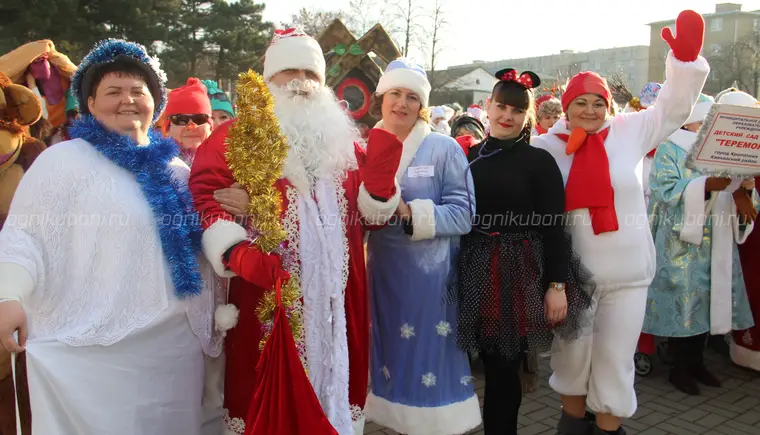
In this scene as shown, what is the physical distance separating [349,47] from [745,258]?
217 inches

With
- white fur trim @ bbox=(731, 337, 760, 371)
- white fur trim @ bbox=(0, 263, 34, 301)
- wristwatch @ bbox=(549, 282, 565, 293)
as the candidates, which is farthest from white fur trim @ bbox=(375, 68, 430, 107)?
white fur trim @ bbox=(731, 337, 760, 371)

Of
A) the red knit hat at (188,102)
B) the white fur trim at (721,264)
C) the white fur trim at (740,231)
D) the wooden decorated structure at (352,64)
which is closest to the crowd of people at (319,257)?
the red knit hat at (188,102)

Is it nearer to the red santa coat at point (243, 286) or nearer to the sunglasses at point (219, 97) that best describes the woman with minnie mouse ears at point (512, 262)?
the red santa coat at point (243, 286)

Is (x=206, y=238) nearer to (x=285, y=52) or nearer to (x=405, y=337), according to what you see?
(x=285, y=52)

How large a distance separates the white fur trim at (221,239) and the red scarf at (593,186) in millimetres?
1853

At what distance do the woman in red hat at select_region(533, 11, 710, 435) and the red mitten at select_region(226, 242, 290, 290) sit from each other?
1814 millimetres

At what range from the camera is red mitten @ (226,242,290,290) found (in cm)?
226

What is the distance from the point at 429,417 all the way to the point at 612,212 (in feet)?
4.81

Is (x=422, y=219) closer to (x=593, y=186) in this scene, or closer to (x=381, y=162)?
(x=381, y=162)

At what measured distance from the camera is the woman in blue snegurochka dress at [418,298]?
10.2 feet

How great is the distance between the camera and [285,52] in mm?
2686

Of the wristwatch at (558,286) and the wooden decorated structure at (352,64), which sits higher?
the wooden decorated structure at (352,64)

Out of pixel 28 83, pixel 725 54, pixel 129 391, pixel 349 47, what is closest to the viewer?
pixel 129 391

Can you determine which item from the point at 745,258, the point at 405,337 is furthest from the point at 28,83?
the point at 745,258
